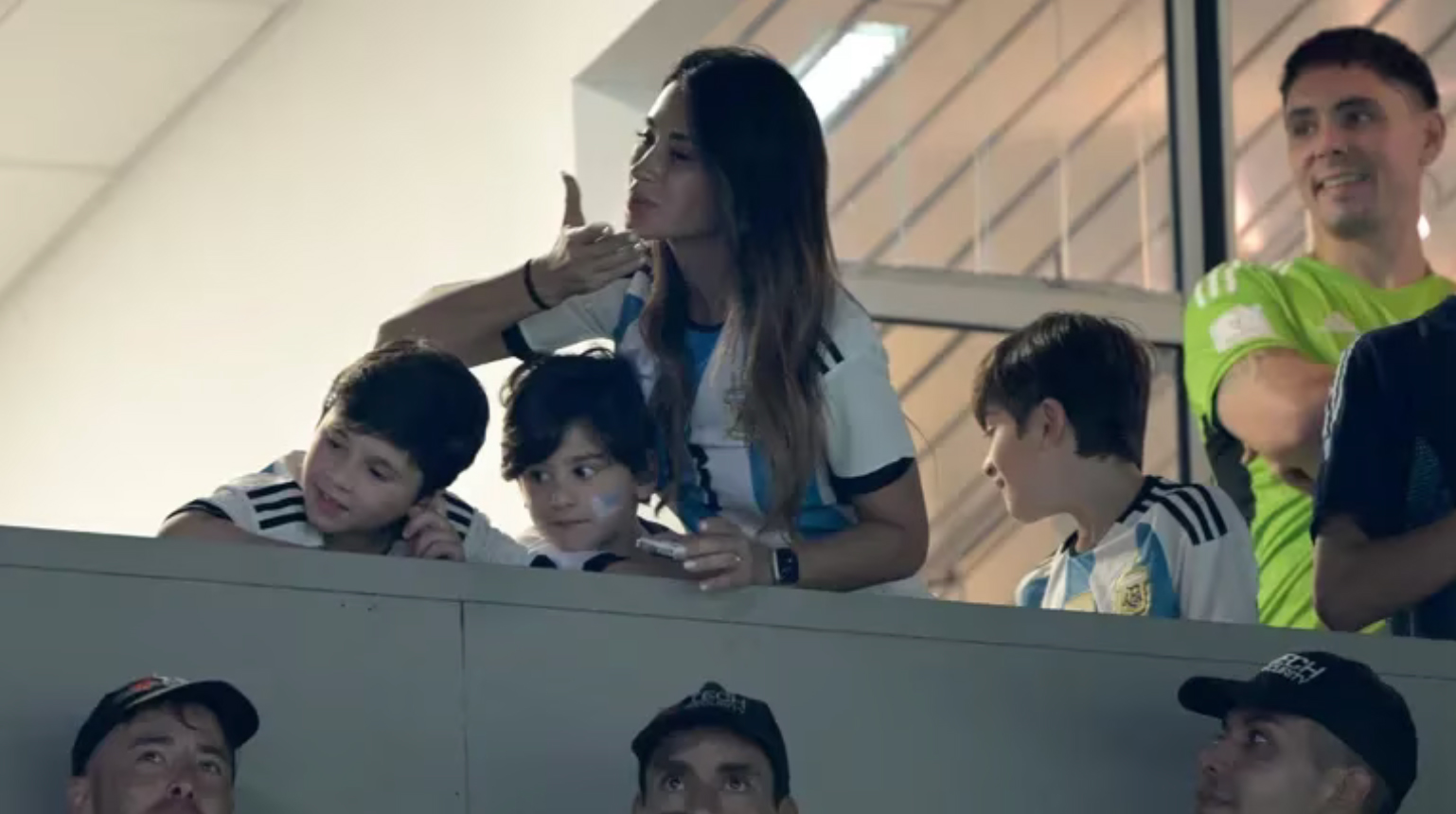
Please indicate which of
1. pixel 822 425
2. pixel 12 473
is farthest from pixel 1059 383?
pixel 12 473

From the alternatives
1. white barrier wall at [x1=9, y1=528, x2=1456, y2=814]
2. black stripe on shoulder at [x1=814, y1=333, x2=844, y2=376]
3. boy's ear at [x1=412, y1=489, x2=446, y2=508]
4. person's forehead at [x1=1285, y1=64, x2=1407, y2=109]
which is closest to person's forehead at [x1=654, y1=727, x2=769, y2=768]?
white barrier wall at [x1=9, y1=528, x2=1456, y2=814]

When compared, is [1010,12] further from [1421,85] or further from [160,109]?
[160,109]

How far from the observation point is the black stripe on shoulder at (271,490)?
90.3 inches

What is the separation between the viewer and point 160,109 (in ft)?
15.9

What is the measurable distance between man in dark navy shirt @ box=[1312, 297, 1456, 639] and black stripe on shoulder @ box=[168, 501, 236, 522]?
0.96 metres

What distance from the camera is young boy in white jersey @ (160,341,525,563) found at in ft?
7.41

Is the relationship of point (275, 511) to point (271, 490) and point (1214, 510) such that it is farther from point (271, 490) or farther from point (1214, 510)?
point (1214, 510)

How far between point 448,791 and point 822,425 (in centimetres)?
50

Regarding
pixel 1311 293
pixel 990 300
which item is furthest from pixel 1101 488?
pixel 990 300

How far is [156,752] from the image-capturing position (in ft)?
6.22

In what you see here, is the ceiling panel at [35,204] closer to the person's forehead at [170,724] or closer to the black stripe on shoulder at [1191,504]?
the black stripe on shoulder at [1191,504]

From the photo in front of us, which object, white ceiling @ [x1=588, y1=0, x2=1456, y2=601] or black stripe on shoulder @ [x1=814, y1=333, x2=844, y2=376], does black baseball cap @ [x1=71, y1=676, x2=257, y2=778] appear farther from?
white ceiling @ [x1=588, y1=0, x2=1456, y2=601]

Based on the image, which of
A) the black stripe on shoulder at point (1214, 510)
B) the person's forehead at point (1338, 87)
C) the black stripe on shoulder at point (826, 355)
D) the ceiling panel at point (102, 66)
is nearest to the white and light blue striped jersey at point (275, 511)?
the black stripe on shoulder at point (826, 355)

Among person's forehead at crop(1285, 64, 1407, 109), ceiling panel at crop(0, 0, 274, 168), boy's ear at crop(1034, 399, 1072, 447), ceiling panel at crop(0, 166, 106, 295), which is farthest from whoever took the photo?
ceiling panel at crop(0, 166, 106, 295)
